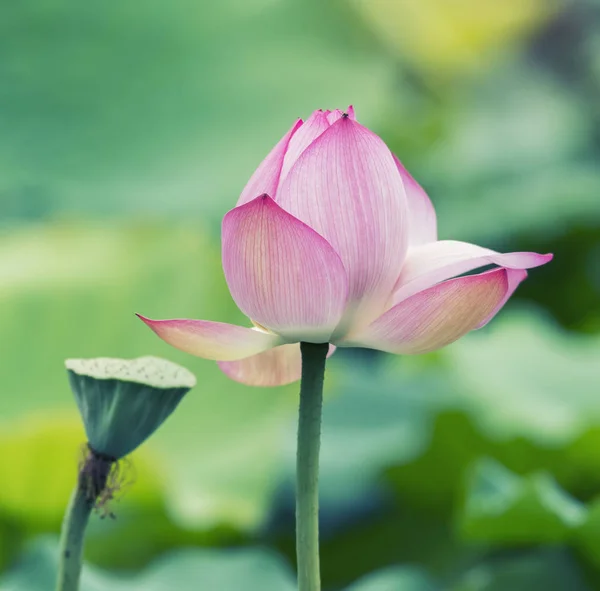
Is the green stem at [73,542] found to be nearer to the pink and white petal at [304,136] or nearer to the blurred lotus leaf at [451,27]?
the pink and white petal at [304,136]

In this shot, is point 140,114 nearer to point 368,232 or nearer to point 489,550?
point 489,550

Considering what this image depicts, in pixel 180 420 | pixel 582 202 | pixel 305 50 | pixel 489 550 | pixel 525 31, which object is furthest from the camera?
pixel 525 31

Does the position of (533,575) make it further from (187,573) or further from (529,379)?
(529,379)

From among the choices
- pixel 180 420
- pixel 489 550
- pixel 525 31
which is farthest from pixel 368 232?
pixel 525 31

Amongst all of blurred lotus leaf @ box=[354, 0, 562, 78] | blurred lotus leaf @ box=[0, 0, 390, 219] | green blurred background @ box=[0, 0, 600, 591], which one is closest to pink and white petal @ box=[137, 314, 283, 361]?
green blurred background @ box=[0, 0, 600, 591]

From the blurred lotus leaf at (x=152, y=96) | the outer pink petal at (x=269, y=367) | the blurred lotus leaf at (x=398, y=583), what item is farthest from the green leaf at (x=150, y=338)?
the outer pink petal at (x=269, y=367)

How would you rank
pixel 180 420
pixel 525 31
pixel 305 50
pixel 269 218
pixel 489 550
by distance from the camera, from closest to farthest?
pixel 269 218 → pixel 489 550 → pixel 180 420 → pixel 305 50 → pixel 525 31
